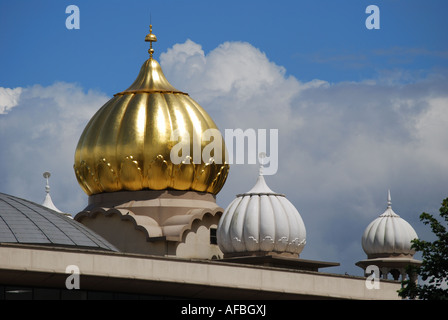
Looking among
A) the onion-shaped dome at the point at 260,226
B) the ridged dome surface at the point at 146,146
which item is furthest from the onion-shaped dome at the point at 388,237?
the onion-shaped dome at the point at 260,226

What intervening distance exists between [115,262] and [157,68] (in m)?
18.8

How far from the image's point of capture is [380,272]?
205 ft

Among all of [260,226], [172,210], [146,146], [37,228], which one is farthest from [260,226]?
[37,228]

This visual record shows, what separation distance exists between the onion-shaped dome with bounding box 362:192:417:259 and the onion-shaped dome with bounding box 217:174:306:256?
915 cm

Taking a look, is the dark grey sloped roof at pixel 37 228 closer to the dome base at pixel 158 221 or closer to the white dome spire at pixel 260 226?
the white dome spire at pixel 260 226

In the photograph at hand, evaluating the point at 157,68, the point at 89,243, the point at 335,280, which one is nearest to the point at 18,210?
the point at 89,243

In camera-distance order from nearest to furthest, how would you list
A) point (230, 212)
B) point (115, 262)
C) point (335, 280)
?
1. point (115, 262)
2. point (335, 280)
3. point (230, 212)

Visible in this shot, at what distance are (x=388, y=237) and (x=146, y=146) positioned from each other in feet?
39.3

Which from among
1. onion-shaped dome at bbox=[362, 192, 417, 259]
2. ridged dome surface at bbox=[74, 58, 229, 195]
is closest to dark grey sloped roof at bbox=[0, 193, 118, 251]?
ridged dome surface at bbox=[74, 58, 229, 195]

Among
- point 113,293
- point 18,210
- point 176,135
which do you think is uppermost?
point 176,135

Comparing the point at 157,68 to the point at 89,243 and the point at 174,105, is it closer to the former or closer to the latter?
the point at 174,105

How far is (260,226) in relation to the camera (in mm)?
53250

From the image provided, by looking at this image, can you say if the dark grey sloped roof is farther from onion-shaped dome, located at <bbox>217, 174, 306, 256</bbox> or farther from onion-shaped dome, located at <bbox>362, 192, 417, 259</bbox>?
onion-shaped dome, located at <bbox>362, 192, 417, 259</bbox>

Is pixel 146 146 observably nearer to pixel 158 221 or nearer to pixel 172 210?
pixel 172 210
